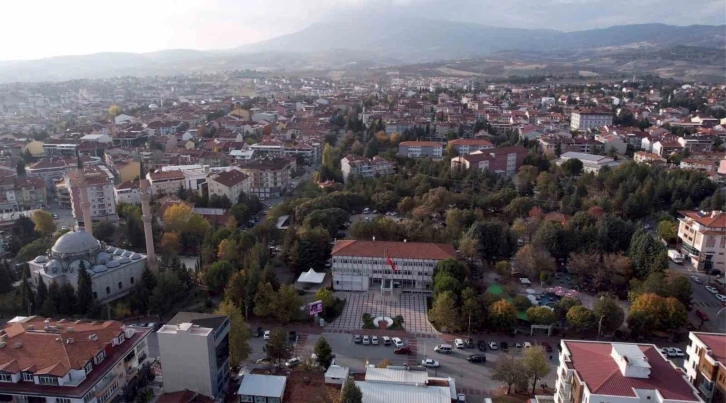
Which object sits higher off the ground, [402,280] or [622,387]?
[622,387]

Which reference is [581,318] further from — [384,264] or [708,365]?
[384,264]

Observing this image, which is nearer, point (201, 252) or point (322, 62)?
point (201, 252)

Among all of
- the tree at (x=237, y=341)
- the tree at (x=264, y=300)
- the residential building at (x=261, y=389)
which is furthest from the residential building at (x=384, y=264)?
the residential building at (x=261, y=389)

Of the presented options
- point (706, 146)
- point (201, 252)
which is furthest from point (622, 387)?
point (706, 146)

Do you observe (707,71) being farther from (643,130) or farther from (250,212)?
(250,212)

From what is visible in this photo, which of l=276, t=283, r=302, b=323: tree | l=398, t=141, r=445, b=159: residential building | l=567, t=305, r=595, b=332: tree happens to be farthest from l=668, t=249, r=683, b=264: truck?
l=398, t=141, r=445, b=159: residential building

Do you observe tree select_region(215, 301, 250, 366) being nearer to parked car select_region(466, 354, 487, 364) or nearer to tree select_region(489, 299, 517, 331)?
parked car select_region(466, 354, 487, 364)
